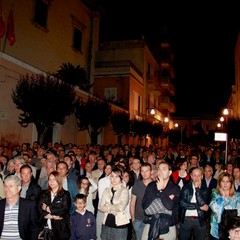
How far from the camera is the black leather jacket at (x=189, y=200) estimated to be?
5.95 meters

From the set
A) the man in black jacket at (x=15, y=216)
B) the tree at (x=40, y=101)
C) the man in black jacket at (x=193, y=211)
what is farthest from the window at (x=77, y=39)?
the man in black jacket at (x=15, y=216)

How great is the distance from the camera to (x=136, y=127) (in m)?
33.2

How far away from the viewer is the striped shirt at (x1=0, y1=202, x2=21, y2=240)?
4465 millimetres

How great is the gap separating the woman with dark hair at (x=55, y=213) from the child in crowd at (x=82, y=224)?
0.22 m

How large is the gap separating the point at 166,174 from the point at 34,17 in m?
20.5

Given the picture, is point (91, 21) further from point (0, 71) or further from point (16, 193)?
point (16, 193)

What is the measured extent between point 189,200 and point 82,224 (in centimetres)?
182

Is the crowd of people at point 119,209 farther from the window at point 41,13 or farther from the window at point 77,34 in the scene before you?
the window at point 77,34

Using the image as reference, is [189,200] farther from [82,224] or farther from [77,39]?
[77,39]

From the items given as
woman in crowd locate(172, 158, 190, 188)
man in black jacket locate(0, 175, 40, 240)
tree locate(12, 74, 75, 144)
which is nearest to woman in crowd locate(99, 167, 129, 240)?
man in black jacket locate(0, 175, 40, 240)

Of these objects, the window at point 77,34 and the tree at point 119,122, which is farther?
the window at point 77,34

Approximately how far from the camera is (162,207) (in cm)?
530

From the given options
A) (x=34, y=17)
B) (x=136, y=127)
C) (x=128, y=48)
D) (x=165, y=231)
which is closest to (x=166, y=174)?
(x=165, y=231)

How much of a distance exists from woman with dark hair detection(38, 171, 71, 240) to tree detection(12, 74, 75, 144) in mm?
10671
